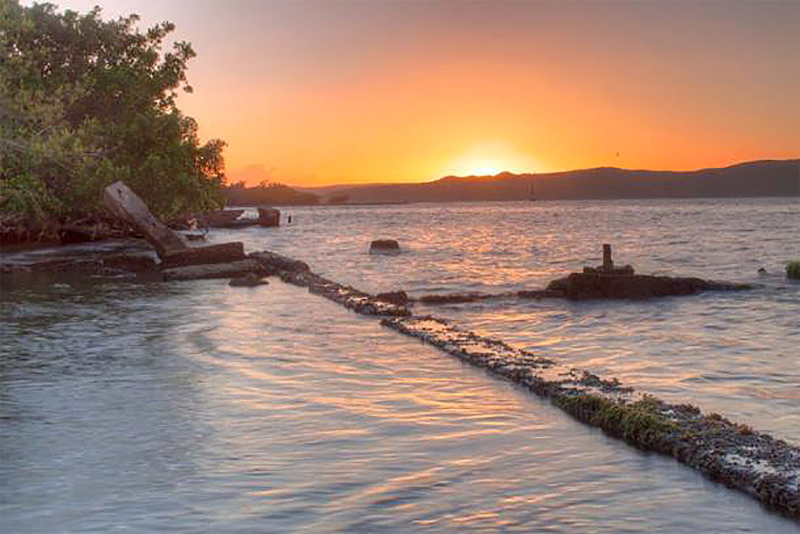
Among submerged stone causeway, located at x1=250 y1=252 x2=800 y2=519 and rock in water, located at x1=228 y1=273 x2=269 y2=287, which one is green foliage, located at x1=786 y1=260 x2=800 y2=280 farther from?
submerged stone causeway, located at x1=250 y1=252 x2=800 y2=519

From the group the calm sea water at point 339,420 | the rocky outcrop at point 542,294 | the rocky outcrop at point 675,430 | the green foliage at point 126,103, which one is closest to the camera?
the calm sea water at point 339,420

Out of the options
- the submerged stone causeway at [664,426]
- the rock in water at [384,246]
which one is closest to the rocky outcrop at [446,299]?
the submerged stone causeway at [664,426]

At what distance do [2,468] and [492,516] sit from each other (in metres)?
4.39

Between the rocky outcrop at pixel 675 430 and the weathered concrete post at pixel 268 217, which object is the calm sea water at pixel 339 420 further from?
the weathered concrete post at pixel 268 217

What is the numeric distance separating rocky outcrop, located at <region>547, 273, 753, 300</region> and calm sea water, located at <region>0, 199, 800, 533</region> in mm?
1972

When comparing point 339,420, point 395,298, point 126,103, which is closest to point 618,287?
point 395,298

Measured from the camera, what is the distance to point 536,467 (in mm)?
7539

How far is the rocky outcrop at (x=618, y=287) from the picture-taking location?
74.4 feet

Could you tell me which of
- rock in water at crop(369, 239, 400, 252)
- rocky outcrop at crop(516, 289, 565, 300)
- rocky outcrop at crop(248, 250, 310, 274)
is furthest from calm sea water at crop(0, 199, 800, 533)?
rock in water at crop(369, 239, 400, 252)

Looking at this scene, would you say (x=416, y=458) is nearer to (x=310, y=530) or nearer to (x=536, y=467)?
(x=536, y=467)

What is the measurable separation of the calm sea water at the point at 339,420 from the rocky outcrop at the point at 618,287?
6.47 feet

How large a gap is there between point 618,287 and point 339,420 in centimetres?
1521

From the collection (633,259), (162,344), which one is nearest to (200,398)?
Result: (162,344)

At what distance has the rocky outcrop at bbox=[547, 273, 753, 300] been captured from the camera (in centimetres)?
2267
